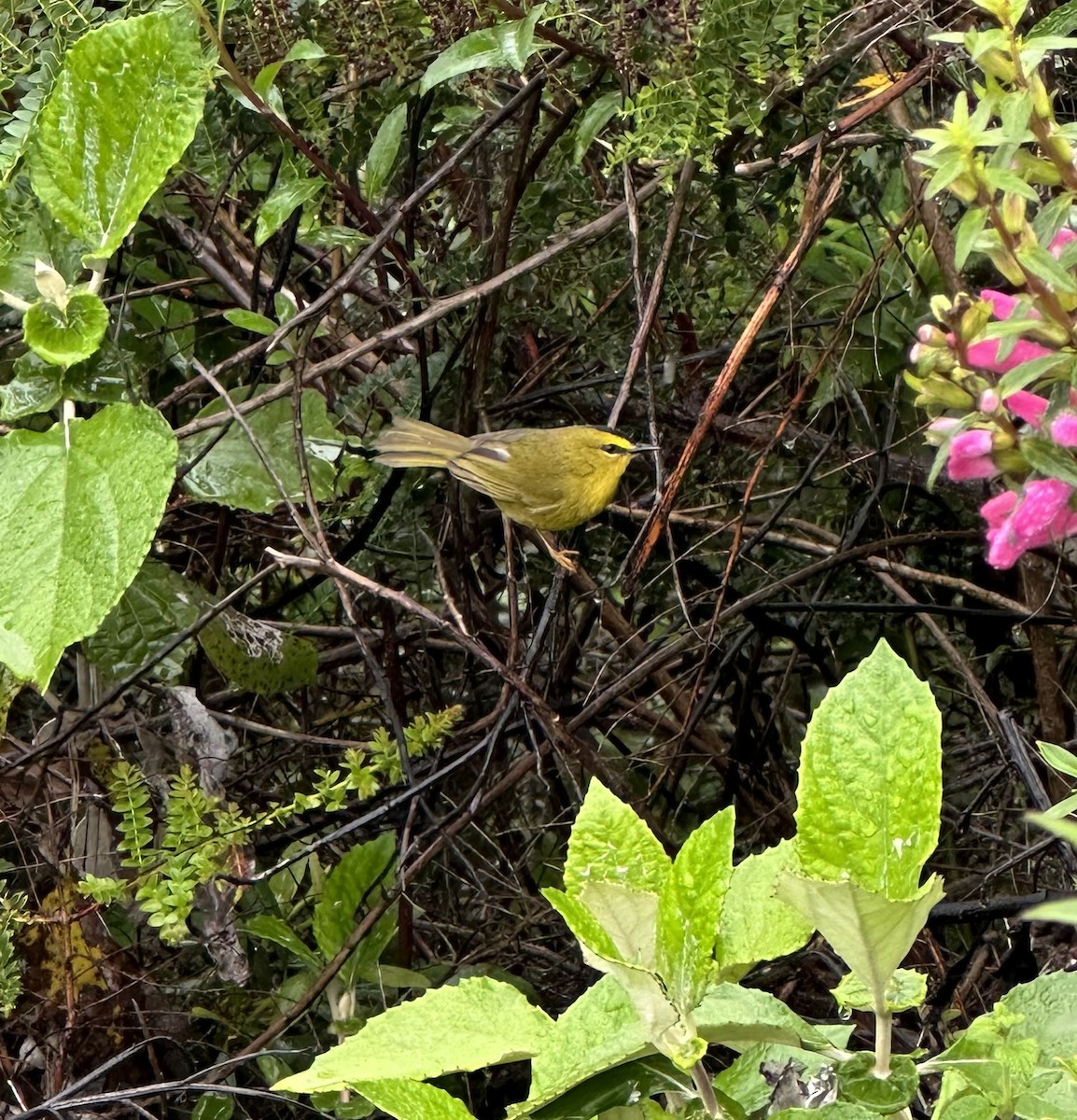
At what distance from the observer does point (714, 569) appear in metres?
2.29

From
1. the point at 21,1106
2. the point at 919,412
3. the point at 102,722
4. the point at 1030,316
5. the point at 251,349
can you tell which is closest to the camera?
the point at 1030,316

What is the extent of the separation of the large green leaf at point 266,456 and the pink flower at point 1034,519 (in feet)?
3.19

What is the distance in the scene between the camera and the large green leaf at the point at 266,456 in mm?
1760

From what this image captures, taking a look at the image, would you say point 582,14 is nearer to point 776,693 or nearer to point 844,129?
point 844,129

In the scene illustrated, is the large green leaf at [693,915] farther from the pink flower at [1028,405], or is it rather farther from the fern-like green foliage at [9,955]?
the fern-like green foliage at [9,955]

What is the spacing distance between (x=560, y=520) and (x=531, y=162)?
25.0 inches

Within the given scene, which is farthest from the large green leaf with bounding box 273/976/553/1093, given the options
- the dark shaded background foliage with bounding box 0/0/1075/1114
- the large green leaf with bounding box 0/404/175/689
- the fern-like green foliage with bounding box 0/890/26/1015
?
the fern-like green foliage with bounding box 0/890/26/1015

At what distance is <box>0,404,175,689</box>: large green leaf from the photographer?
1221mm

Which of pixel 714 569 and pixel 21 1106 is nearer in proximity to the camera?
pixel 21 1106

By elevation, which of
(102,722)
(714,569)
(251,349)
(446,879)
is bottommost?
(446,879)

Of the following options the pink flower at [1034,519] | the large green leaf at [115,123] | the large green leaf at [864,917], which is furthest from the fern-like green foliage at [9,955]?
the pink flower at [1034,519]

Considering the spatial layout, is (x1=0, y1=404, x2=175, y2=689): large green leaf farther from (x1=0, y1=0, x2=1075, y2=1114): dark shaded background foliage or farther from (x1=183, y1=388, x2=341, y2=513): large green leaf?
(x1=183, y1=388, x2=341, y2=513): large green leaf

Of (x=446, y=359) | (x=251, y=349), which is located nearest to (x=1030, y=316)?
(x=251, y=349)

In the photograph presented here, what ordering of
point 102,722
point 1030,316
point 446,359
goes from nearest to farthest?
point 1030,316, point 102,722, point 446,359
